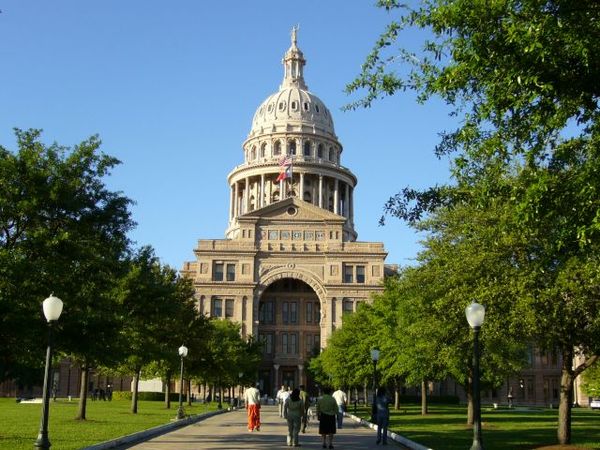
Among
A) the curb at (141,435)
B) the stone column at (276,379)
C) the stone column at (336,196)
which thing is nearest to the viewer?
the curb at (141,435)

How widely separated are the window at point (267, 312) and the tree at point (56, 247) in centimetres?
8472

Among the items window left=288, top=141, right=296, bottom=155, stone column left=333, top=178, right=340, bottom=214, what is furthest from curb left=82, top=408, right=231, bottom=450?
window left=288, top=141, right=296, bottom=155

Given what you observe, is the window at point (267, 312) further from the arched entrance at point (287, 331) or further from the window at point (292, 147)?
the window at point (292, 147)

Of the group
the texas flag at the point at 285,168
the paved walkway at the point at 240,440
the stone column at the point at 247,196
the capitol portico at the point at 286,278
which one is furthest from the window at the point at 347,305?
the paved walkway at the point at 240,440

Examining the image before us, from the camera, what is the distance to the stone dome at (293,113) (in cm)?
13725

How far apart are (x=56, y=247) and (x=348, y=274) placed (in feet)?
276

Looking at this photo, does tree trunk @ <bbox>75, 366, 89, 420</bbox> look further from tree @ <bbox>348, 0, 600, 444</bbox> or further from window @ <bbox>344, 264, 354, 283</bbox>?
window @ <bbox>344, 264, 354, 283</bbox>

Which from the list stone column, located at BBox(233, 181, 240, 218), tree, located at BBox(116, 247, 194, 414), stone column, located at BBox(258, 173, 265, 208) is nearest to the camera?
tree, located at BBox(116, 247, 194, 414)

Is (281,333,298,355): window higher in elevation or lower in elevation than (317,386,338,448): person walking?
higher

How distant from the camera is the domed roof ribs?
150 metres

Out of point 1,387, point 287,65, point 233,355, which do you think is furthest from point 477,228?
point 287,65

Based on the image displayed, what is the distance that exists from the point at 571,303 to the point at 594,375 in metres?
49.8

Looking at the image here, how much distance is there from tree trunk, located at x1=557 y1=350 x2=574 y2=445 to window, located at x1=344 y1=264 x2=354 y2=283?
81.2 meters

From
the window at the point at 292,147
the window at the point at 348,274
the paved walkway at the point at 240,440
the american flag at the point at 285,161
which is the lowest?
the paved walkway at the point at 240,440
